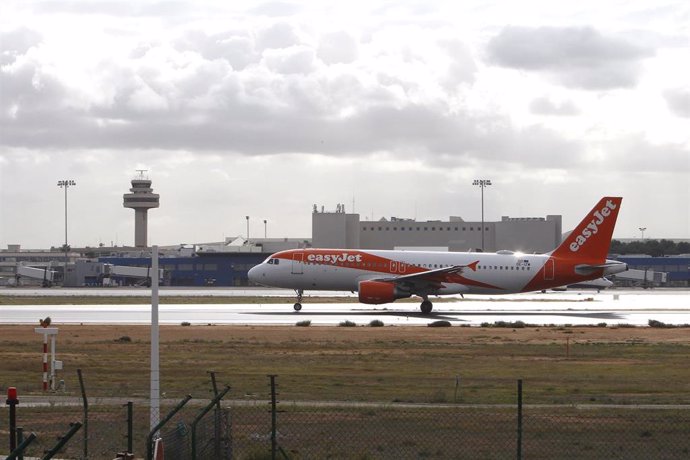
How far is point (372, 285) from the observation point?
194 feet

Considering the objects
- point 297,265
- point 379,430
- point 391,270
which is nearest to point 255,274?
point 297,265

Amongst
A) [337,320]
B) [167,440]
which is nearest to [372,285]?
[337,320]

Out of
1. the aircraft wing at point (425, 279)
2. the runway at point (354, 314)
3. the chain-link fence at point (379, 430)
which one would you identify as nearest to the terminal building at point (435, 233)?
the runway at point (354, 314)

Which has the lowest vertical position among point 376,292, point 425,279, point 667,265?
point 376,292

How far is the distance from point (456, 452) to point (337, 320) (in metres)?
37.6

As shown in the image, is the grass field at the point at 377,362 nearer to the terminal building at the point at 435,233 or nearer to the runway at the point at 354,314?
the runway at the point at 354,314

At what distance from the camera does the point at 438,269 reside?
202 ft

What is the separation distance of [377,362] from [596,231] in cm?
3440

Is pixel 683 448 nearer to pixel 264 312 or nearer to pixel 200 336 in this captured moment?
pixel 200 336

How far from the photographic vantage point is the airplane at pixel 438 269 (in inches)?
2388

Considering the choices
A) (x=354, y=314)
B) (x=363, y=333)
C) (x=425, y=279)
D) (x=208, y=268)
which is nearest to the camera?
(x=363, y=333)

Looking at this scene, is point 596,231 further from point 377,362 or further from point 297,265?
point 377,362

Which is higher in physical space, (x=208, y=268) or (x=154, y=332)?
(x=154, y=332)

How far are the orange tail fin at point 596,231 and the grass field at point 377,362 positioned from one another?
14813 millimetres
